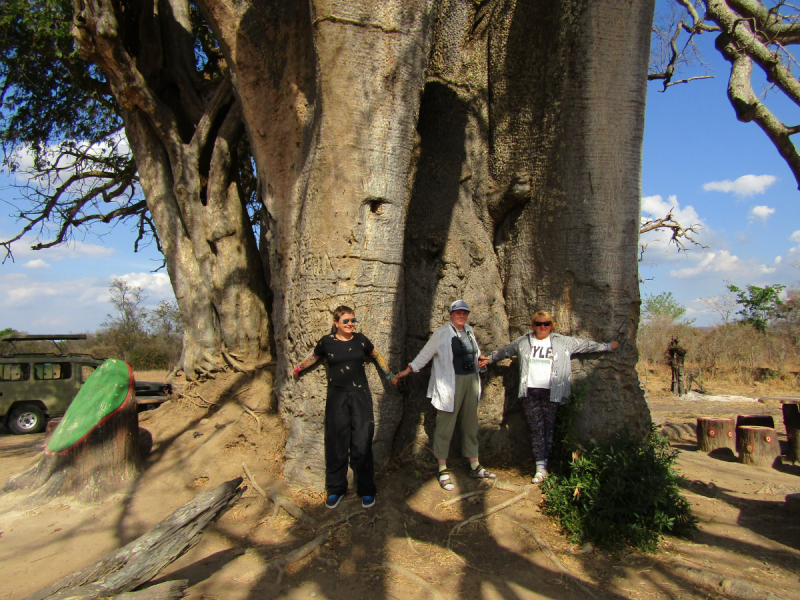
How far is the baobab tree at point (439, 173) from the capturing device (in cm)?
393

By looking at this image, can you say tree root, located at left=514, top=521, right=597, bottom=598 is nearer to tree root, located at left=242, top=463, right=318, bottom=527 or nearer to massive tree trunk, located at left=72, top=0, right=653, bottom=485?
massive tree trunk, located at left=72, top=0, right=653, bottom=485

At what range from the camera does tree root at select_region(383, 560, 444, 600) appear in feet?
9.65

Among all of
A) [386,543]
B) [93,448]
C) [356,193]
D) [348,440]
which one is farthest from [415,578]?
[93,448]

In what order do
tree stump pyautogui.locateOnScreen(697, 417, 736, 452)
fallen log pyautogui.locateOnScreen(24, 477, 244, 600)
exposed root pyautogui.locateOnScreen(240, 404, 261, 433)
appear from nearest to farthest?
fallen log pyautogui.locateOnScreen(24, 477, 244, 600)
exposed root pyautogui.locateOnScreen(240, 404, 261, 433)
tree stump pyautogui.locateOnScreen(697, 417, 736, 452)

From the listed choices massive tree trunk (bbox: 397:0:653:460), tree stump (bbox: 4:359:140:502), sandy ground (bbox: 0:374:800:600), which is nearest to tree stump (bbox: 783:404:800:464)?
sandy ground (bbox: 0:374:800:600)

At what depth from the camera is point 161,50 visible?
6.98 metres

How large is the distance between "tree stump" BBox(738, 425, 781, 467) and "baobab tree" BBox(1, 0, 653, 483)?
267 cm

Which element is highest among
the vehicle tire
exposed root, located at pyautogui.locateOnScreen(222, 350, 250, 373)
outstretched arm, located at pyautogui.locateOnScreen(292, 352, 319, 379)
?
outstretched arm, located at pyautogui.locateOnScreen(292, 352, 319, 379)

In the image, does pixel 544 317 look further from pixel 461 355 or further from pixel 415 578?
pixel 415 578

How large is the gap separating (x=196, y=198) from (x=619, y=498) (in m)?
5.71

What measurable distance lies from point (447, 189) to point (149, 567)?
3.83 m

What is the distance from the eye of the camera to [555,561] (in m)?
3.31

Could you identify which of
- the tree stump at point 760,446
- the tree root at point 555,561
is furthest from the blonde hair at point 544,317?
the tree stump at point 760,446

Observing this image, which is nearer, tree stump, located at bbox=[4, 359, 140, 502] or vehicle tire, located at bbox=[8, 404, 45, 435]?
tree stump, located at bbox=[4, 359, 140, 502]
